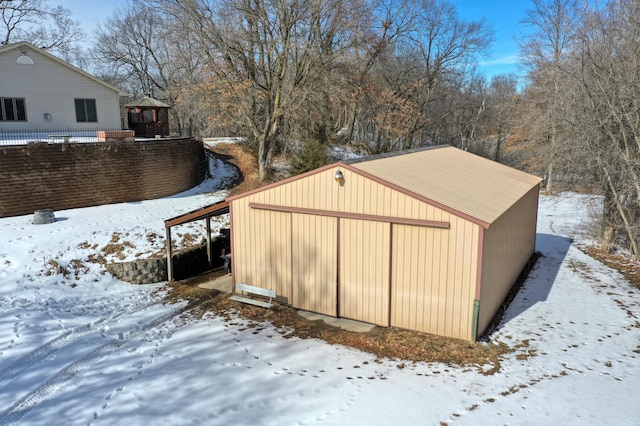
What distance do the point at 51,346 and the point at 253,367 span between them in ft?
13.7

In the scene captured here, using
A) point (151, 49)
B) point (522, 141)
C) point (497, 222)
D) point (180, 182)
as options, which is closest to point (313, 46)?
point (180, 182)

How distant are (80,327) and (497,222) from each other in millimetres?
9624

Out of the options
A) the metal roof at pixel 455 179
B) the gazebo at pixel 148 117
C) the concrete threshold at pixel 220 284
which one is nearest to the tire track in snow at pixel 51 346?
the concrete threshold at pixel 220 284

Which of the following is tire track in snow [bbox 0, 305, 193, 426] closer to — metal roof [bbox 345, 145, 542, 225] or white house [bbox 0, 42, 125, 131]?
metal roof [bbox 345, 145, 542, 225]

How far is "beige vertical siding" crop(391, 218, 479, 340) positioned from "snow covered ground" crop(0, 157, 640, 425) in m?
1.19

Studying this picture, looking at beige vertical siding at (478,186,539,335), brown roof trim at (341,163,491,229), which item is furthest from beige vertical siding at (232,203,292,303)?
beige vertical siding at (478,186,539,335)

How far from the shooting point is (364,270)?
35.4ft

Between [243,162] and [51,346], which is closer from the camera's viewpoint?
[51,346]

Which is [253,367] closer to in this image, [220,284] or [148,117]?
[220,284]

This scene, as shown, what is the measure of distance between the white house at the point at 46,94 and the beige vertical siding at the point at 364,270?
18422mm

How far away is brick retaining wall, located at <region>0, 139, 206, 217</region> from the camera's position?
1574cm

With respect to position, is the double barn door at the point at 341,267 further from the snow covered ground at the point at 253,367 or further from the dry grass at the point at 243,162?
the dry grass at the point at 243,162

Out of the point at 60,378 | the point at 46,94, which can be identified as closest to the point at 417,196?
the point at 60,378

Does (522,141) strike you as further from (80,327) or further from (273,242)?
(80,327)
